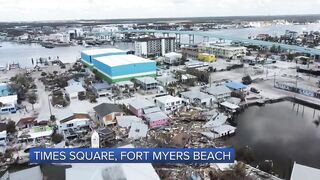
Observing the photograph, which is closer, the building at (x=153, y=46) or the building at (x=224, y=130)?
the building at (x=224, y=130)

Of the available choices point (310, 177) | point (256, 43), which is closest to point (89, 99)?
point (310, 177)

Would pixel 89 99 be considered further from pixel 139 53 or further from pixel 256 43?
pixel 256 43

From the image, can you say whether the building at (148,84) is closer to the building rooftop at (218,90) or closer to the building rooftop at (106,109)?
the building rooftop at (218,90)

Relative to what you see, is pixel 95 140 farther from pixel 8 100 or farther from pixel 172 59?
pixel 172 59

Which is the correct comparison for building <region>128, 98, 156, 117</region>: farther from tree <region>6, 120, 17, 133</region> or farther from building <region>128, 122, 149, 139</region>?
tree <region>6, 120, 17, 133</region>

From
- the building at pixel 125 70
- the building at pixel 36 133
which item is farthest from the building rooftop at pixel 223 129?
the building at pixel 125 70
